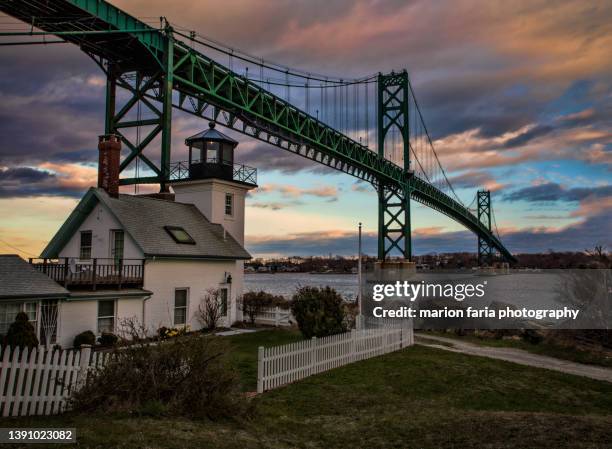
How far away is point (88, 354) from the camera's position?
10266mm

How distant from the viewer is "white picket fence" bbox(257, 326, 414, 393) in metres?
13.6

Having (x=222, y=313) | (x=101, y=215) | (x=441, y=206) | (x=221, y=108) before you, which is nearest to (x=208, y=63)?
(x=221, y=108)

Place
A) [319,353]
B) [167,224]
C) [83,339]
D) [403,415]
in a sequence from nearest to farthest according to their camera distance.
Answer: [403,415] → [319,353] → [83,339] → [167,224]

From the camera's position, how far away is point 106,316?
64.5 feet

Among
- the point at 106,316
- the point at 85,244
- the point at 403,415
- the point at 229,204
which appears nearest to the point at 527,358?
the point at 403,415

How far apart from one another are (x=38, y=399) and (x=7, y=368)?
0.81 m

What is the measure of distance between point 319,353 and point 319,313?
6.26ft

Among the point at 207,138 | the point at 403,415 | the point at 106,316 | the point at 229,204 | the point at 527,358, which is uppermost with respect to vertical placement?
the point at 207,138

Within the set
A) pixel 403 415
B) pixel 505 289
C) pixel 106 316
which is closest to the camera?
pixel 403 415

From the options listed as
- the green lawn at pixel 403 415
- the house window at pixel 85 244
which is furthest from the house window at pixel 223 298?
the green lawn at pixel 403 415

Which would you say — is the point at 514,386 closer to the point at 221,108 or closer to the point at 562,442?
the point at 562,442

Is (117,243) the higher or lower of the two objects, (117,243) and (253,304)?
the higher

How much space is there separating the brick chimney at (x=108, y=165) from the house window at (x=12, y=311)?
276 inches

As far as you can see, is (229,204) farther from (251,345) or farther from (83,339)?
(83,339)
